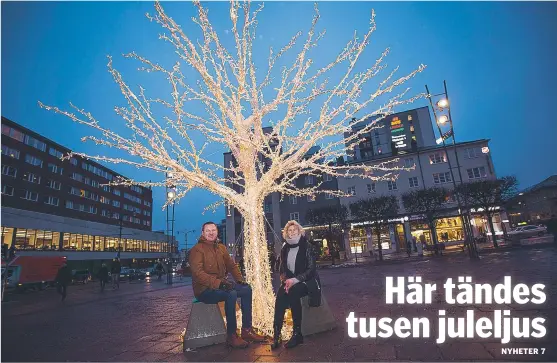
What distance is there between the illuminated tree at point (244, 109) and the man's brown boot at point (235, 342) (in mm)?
746

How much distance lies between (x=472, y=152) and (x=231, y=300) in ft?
135

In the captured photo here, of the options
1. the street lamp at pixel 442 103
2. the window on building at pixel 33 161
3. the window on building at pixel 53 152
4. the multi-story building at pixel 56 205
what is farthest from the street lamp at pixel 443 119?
the window on building at pixel 53 152

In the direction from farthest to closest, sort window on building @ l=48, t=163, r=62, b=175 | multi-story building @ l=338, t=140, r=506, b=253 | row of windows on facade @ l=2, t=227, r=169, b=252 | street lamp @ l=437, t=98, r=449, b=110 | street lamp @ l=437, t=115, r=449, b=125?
window on building @ l=48, t=163, r=62, b=175, multi-story building @ l=338, t=140, r=506, b=253, row of windows on facade @ l=2, t=227, r=169, b=252, street lamp @ l=437, t=115, r=449, b=125, street lamp @ l=437, t=98, r=449, b=110

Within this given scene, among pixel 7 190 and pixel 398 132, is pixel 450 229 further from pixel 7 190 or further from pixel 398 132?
pixel 7 190

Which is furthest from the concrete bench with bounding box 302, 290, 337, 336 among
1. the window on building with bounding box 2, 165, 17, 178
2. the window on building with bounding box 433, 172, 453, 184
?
the window on building with bounding box 2, 165, 17, 178

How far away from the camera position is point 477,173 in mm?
35781

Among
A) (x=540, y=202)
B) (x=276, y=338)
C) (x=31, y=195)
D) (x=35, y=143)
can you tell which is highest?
(x=35, y=143)

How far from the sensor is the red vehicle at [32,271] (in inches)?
881

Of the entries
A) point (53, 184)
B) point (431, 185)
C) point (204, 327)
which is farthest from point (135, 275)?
point (431, 185)

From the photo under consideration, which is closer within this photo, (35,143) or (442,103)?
(442,103)

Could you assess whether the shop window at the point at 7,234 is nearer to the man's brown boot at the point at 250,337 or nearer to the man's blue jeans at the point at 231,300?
the man's blue jeans at the point at 231,300

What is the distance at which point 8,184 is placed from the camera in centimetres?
4019

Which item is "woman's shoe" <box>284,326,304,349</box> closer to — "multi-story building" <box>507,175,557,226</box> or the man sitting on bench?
the man sitting on bench

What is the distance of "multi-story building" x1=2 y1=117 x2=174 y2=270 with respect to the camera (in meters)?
36.0
